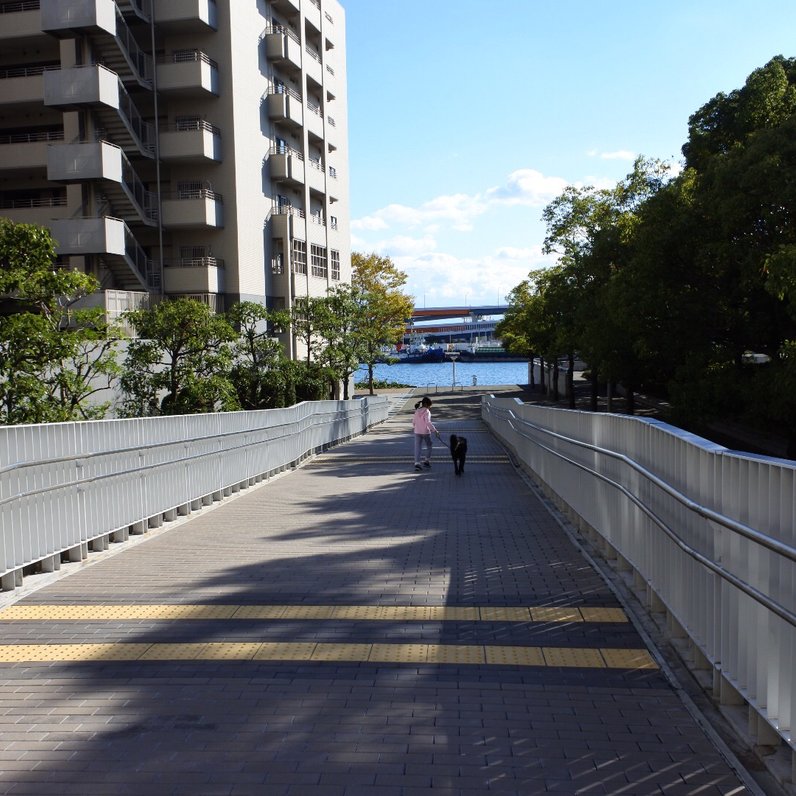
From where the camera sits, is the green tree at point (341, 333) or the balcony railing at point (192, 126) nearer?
the green tree at point (341, 333)

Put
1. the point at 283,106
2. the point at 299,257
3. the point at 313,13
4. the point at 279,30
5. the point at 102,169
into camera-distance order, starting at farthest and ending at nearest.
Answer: the point at 313,13, the point at 299,257, the point at 279,30, the point at 283,106, the point at 102,169

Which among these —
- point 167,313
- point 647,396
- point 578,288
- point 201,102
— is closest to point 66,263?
point 201,102

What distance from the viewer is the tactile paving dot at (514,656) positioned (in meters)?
5.45

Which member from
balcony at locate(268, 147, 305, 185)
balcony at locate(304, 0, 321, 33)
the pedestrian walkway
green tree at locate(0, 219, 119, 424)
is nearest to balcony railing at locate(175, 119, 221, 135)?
balcony at locate(268, 147, 305, 185)

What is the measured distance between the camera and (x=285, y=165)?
3925 cm

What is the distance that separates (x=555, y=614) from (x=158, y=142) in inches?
1220

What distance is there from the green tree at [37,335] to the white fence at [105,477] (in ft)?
7.61

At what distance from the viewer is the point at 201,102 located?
35.3m

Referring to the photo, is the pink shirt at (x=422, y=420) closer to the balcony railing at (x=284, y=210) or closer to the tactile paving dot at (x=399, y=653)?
the tactile paving dot at (x=399, y=653)

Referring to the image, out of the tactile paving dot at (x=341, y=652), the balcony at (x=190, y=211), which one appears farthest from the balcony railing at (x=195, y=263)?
the tactile paving dot at (x=341, y=652)

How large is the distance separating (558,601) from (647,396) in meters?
46.3

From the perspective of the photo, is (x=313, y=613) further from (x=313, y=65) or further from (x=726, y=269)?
(x=313, y=65)

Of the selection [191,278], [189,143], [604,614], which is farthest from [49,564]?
[189,143]

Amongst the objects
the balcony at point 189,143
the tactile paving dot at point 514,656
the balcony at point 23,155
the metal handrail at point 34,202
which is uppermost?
the balcony at point 189,143
